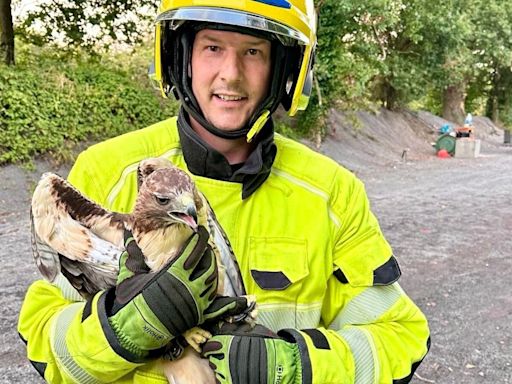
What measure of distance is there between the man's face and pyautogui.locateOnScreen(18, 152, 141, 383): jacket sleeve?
492 mm

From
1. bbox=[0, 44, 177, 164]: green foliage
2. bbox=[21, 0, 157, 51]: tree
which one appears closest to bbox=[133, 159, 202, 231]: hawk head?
bbox=[0, 44, 177, 164]: green foliage

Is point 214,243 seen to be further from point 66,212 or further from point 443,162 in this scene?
point 443,162

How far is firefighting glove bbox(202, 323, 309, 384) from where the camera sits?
1.64 metres

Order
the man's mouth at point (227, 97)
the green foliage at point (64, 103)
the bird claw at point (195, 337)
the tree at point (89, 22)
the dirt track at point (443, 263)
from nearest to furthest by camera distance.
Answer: the bird claw at point (195, 337), the man's mouth at point (227, 97), the dirt track at point (443, 263), the green foliage at point (64, 103), the tree at point (89, 22)

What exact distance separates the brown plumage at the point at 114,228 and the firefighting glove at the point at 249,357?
6.3 inches

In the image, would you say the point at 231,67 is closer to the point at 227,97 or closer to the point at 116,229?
the point at 227,97

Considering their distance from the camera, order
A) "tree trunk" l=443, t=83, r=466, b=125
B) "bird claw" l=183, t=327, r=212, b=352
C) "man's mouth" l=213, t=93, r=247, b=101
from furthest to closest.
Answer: "tree trunk" l=443, t=83, r=466, b=125 < "man's mouth" l=213, t=93, r=247, b=101 < "bird claw" l=183, t=327, r=212, b=352

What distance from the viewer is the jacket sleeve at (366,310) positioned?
1934mm

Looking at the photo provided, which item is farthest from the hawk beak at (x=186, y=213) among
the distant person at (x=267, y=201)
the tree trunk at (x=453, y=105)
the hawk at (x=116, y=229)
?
the tree trunk at (x=453, y=105)

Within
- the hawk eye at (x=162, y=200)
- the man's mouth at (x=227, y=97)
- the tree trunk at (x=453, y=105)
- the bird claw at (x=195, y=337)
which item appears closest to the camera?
the hawk eye at (x=162, y=200)

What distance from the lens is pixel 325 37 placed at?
57.5ft

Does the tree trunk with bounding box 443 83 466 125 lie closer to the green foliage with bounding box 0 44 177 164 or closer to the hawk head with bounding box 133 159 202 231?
the green foliage with bounding box 0 44 177 164

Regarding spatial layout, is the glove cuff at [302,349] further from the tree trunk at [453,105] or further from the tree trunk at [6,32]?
the tree trunk at [453,105]

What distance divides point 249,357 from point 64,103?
38.9 feet
